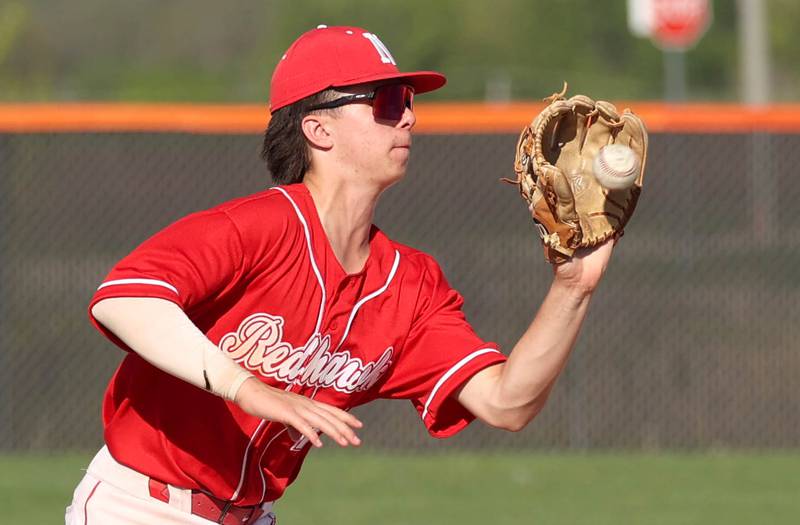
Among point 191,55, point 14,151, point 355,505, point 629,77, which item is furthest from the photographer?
point 191,55

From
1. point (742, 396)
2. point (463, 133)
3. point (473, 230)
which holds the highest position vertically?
point (463, 133)

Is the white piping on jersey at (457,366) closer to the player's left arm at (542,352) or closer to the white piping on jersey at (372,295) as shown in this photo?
the player's left arm at (542,352)

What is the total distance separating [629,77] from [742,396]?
88.5 ft

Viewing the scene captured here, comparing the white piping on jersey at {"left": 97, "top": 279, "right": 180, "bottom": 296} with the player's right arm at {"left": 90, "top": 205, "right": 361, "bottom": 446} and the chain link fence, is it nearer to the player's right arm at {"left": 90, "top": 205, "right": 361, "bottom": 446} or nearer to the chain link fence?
the player's right arm at {"left": 90, "top": 205, "right": 361, "bottom": 446}

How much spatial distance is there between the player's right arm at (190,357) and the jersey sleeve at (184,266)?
0.09 ft

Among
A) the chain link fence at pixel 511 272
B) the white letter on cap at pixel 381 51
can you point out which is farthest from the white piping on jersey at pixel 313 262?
the chain link fence at pixel 511 272

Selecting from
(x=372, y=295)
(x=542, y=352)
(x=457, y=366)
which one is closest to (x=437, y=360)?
(x=457, y=366)

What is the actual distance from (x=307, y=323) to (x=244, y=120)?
472cm

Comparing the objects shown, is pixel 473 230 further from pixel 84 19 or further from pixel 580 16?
pixel 84 19

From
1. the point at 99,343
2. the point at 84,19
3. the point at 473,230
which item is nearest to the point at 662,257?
the point at 473,230

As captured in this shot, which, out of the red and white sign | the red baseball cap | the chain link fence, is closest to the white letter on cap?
the red baseball cap

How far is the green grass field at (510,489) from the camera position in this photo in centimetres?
665

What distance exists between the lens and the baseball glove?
334 cm

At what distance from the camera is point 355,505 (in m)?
6.89
